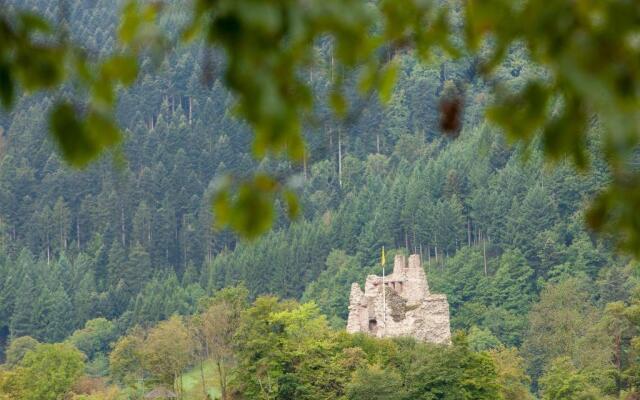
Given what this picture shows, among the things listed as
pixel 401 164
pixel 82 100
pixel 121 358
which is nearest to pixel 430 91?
pixel 401 164

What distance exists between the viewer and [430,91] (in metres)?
158

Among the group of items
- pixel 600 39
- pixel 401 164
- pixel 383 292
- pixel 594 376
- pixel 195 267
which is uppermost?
pixel 401 164

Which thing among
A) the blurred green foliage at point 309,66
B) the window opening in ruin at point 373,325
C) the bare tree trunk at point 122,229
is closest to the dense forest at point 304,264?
the bare tree trunk at point 122,229

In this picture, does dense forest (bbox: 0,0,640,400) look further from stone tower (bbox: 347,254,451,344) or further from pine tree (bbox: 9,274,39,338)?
stone tower (bbox: 347,254,451,344)

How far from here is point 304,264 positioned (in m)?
122

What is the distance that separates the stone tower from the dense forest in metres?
3.33

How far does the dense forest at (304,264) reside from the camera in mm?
55875

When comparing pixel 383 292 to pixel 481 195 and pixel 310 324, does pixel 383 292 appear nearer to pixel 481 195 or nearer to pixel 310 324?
pixel 310 324

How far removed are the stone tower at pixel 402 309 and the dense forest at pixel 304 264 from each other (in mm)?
3329

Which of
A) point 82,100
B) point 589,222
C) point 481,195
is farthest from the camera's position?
point 481,195

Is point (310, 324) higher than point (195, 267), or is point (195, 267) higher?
point (195, 267)

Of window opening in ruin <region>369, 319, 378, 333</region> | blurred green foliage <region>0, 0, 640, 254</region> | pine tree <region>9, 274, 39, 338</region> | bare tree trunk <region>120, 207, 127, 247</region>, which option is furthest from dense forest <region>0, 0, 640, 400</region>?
blurred green foliage <region>0, 0, 640, 254</region>

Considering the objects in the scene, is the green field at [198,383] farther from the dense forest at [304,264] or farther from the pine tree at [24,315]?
the pine tree at [24,315]

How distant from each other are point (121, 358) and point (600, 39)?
259ft
